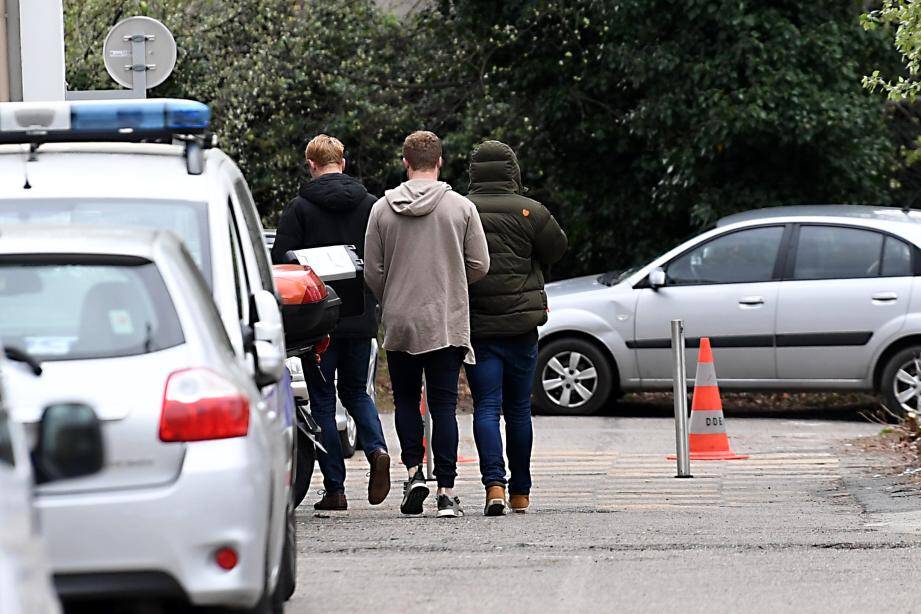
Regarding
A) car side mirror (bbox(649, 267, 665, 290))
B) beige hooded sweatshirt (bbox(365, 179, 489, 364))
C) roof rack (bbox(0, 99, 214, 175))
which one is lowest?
car side mirror (bbox(649, 267, 665, 290))

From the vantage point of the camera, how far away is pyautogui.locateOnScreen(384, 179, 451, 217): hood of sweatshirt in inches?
333

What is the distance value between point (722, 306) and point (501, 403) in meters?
5.95

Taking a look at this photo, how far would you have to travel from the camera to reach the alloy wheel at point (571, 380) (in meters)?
15.0

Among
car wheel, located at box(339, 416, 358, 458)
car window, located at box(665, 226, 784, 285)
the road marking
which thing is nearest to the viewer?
the road marking

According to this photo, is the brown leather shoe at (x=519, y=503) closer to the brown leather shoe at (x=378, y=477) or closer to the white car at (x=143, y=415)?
the brown leather shoe at (x=378, y=477)

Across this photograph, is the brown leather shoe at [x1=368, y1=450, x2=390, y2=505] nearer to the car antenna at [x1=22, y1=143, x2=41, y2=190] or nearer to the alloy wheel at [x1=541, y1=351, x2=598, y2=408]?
the car antenna at [x1=22, y1=143, x2=41, y2=190]

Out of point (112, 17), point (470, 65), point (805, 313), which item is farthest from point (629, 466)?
point (112, 17)

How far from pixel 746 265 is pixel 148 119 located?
9.57 metres

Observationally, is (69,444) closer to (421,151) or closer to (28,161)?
(28,161)

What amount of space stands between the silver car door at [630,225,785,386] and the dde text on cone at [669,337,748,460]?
2554 millimetres

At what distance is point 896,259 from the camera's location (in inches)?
563

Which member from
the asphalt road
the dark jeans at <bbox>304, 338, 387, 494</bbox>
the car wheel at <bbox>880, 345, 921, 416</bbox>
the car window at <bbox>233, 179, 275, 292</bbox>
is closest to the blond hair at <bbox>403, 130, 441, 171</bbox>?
the dark jeans at <bbox>304, 338, 387, 494</bbox>

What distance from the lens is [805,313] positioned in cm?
1438

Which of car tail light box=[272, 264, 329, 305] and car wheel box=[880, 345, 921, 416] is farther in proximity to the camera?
car wheel box=[880, 345, 921, 416]
